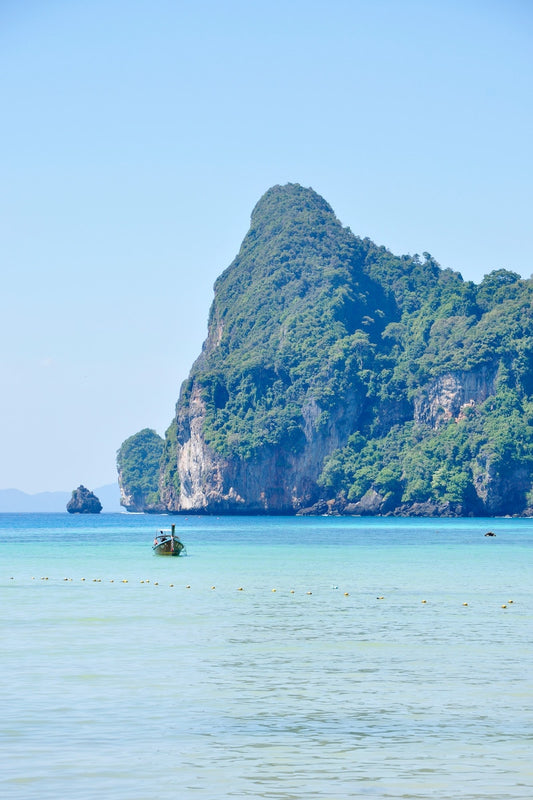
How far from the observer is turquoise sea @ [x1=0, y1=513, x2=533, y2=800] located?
612 inches

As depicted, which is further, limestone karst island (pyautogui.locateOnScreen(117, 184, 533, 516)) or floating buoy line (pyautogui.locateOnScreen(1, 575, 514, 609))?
limestone karst island (pyautogui.locateOnScreen(117, 184, 533, 516))

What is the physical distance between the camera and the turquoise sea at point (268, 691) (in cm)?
1554

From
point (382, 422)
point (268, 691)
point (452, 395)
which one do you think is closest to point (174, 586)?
point (268, 691)

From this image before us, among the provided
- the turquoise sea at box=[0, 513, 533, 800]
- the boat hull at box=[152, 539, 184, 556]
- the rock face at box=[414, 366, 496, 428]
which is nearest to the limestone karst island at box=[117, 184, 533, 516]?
the rock face at box=[414, 366, 496, 428]

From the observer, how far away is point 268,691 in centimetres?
2177

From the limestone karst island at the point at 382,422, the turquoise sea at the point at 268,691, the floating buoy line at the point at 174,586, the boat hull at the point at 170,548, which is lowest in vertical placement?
the turquoise sea at the point at 268,691

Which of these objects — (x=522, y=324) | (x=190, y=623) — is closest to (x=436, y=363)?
(x=522, y=324)

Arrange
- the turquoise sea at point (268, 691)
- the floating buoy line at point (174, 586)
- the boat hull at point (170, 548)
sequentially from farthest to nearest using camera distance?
the boat hull at point (170, 548), the floating buoy line at point (174, 586), the turquoise sea at point (268, 691)

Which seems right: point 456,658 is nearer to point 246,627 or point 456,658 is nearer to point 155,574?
point 246,627

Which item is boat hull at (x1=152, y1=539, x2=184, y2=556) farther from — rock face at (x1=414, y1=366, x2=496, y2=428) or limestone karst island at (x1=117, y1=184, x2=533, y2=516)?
rock face at (x1=414, y1=366, x2=496, y2=428)

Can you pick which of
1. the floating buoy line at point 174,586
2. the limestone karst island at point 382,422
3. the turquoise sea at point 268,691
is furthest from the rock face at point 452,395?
the turquoise sea at point 268,691

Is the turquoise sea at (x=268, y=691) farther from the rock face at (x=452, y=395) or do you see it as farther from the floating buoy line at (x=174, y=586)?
the rock face at (x=452, y=395)

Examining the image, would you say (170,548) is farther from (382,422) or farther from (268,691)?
→ (382,422)

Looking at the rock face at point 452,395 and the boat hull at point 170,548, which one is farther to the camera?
the rock face at point 452,395
